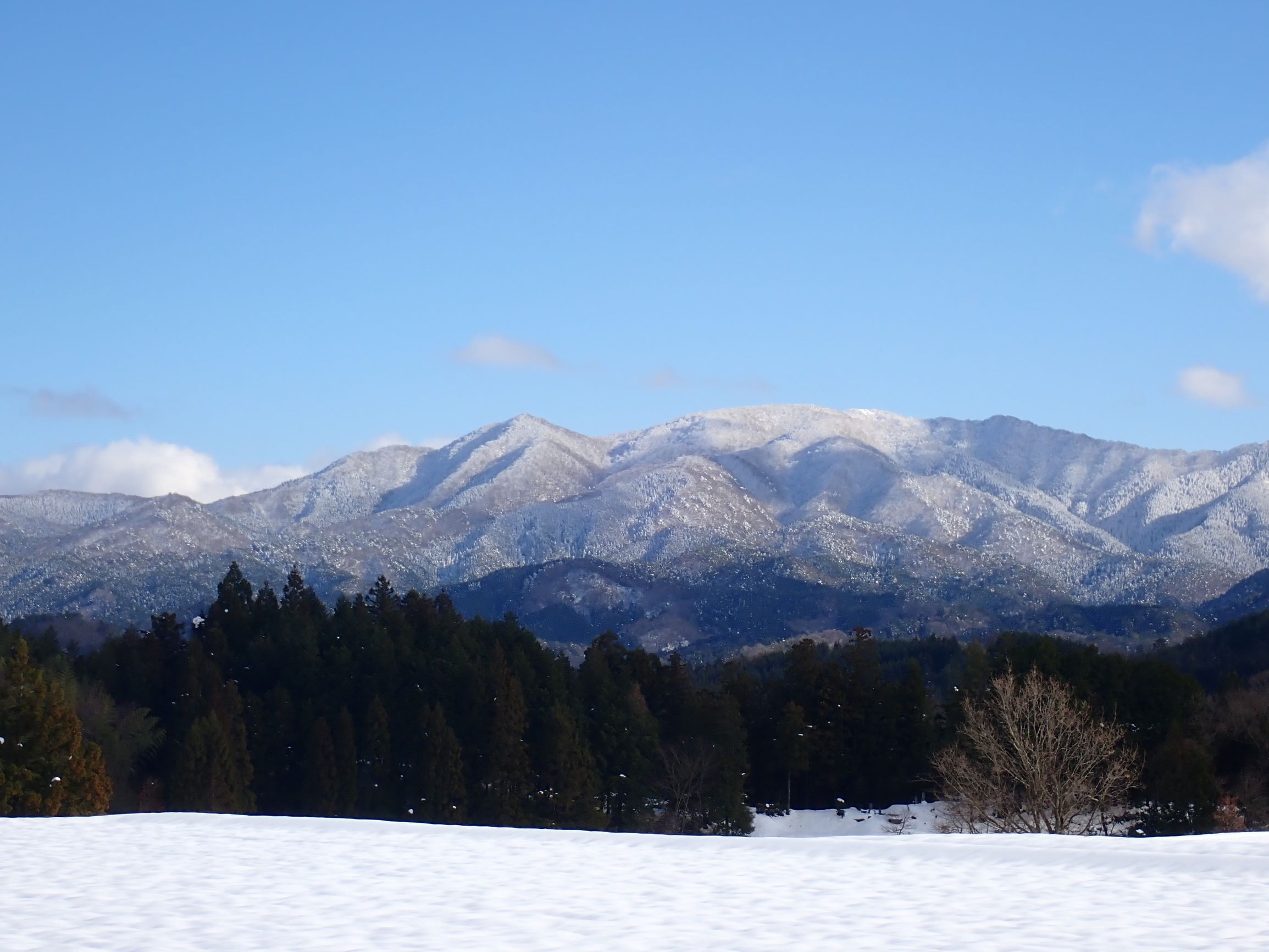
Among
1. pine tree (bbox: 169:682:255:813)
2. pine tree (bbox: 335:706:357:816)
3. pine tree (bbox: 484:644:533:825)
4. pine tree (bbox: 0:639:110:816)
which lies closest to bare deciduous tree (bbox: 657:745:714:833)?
pine tree (bbox: 484:644:533:825)

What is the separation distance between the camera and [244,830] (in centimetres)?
2370

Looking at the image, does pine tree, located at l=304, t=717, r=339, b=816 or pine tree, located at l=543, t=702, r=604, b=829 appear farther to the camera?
pine tree, located at l=543, t=702, r=604, b=829

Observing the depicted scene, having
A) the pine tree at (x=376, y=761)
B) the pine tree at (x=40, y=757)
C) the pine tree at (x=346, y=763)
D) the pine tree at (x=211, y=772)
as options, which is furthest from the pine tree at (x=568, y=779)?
the pine tree at (x=40, y=757)

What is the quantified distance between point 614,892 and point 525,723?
188 ft

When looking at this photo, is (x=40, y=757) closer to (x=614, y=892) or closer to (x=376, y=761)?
(x=376, y=761)

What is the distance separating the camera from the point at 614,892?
56.0 feet

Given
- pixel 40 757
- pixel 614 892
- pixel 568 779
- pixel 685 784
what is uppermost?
pixel 40 757

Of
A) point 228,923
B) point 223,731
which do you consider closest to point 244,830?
point 228,923

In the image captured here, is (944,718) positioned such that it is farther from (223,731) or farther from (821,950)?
(821,950)

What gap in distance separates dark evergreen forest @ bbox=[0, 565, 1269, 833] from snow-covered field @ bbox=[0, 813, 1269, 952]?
44926 millimetres

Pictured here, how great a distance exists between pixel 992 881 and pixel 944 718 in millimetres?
66136

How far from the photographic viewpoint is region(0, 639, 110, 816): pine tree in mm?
50875

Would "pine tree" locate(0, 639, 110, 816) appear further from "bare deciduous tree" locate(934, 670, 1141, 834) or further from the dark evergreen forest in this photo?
"bare deciduous tree" locate(934, 670, 1141, 834)

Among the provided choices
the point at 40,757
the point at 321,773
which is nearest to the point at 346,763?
the point at 321,773
